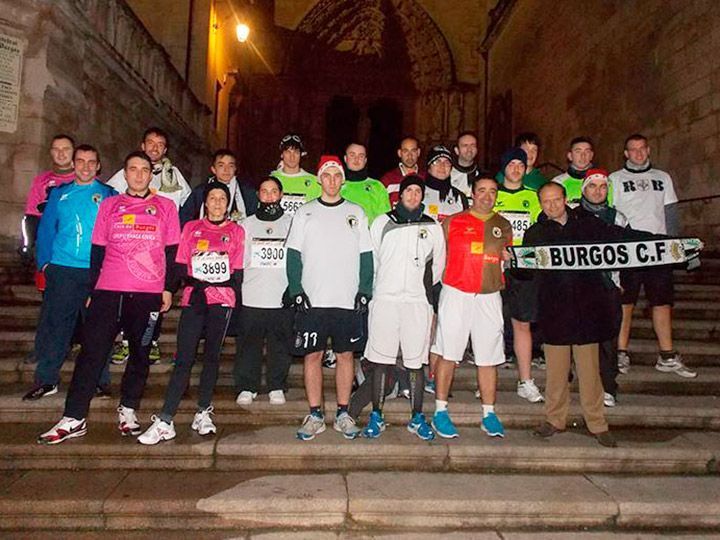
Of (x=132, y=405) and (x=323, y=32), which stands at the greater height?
(x=323, y=32)

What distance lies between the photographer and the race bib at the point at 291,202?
16.0 ft

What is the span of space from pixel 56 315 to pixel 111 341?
75 cm

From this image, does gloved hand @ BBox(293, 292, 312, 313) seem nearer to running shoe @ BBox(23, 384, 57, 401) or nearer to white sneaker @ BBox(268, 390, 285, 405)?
white sneaker @ BBox(268, 390, 285, 405)

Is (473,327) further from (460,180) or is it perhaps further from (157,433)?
(157,433)

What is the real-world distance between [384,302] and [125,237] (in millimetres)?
2168

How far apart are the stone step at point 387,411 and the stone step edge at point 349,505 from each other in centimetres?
74

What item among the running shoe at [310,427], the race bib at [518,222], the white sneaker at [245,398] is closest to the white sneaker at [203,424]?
the white sneaker at [245,398]

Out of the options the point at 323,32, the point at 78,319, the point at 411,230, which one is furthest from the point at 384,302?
the point at 323,32

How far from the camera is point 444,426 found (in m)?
4.03

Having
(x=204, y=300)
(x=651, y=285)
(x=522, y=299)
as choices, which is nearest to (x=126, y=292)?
(x=204, y=300)

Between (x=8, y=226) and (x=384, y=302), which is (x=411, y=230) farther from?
(x=8, y=226)

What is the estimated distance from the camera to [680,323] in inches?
227

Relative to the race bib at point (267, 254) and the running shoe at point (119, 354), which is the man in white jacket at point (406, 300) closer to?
the race bib at point (267, 254)

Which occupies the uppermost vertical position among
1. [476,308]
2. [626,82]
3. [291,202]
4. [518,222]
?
[626,82]
